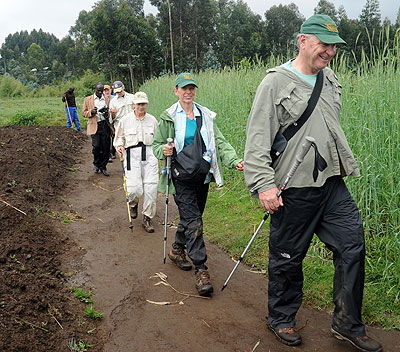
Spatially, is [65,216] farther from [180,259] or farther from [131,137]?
[180,259]

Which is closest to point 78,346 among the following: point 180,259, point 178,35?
point 180,259

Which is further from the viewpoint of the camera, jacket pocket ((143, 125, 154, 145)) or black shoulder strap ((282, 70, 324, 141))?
jacket pocket ((143, 125, 154, 145))

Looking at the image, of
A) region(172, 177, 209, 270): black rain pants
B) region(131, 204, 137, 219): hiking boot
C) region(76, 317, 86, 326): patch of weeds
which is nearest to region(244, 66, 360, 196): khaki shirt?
region(172, 177, 209, 270): black rain pants

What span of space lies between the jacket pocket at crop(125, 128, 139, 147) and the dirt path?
4.34 ft

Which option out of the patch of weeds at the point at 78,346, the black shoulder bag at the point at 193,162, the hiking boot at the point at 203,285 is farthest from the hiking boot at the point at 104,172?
the patch of weeds at the point at 78,346

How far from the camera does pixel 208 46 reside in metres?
50.4

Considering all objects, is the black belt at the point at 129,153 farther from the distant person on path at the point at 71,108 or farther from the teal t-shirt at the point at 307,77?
the distant person on path at the point at 71,108

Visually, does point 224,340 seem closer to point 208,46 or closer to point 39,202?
point 39,202

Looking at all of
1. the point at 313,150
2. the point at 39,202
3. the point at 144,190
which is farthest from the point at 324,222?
the point at 39,202

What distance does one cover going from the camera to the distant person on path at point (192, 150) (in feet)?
15.4

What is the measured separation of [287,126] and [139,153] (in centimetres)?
392

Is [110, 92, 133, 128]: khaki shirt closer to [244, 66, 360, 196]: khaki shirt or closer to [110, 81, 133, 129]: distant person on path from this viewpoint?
[110, 81, 133, 129]: distant person on path

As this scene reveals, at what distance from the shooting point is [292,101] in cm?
327

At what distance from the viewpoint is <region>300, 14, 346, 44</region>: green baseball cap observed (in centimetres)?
310
